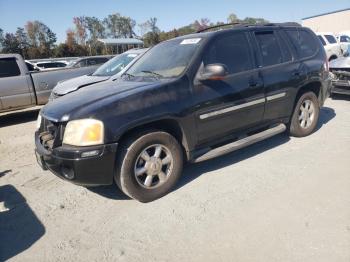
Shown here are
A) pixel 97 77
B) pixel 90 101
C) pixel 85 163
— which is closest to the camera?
pixel 85 163

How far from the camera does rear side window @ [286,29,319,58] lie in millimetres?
5488

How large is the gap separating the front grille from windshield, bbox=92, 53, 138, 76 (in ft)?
13.9

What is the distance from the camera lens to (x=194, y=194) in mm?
3961

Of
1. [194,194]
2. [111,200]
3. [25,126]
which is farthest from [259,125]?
[25,126]

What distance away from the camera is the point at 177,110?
3.92 meters

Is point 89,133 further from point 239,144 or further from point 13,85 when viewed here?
point 13,85

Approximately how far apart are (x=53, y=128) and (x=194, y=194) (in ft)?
5.84

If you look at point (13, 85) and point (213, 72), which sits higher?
point (213, 72)

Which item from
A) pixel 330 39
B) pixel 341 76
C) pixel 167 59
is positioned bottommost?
pixel 341 76

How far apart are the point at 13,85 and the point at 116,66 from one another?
2.91m

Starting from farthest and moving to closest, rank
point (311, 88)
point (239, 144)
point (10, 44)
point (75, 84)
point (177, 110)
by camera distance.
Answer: point (10, 44) < point (75, 84) < point (311, 88) < point (239, 144) < point (177, 110)

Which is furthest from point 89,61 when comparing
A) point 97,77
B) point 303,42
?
point 303,42

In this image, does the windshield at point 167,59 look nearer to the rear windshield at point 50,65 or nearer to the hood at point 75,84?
the hood at point 75,84

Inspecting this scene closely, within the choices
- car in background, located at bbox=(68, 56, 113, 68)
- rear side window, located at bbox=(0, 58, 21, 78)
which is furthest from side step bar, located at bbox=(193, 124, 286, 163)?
car in background, located at bbox=(68, 56, 113, 68)
